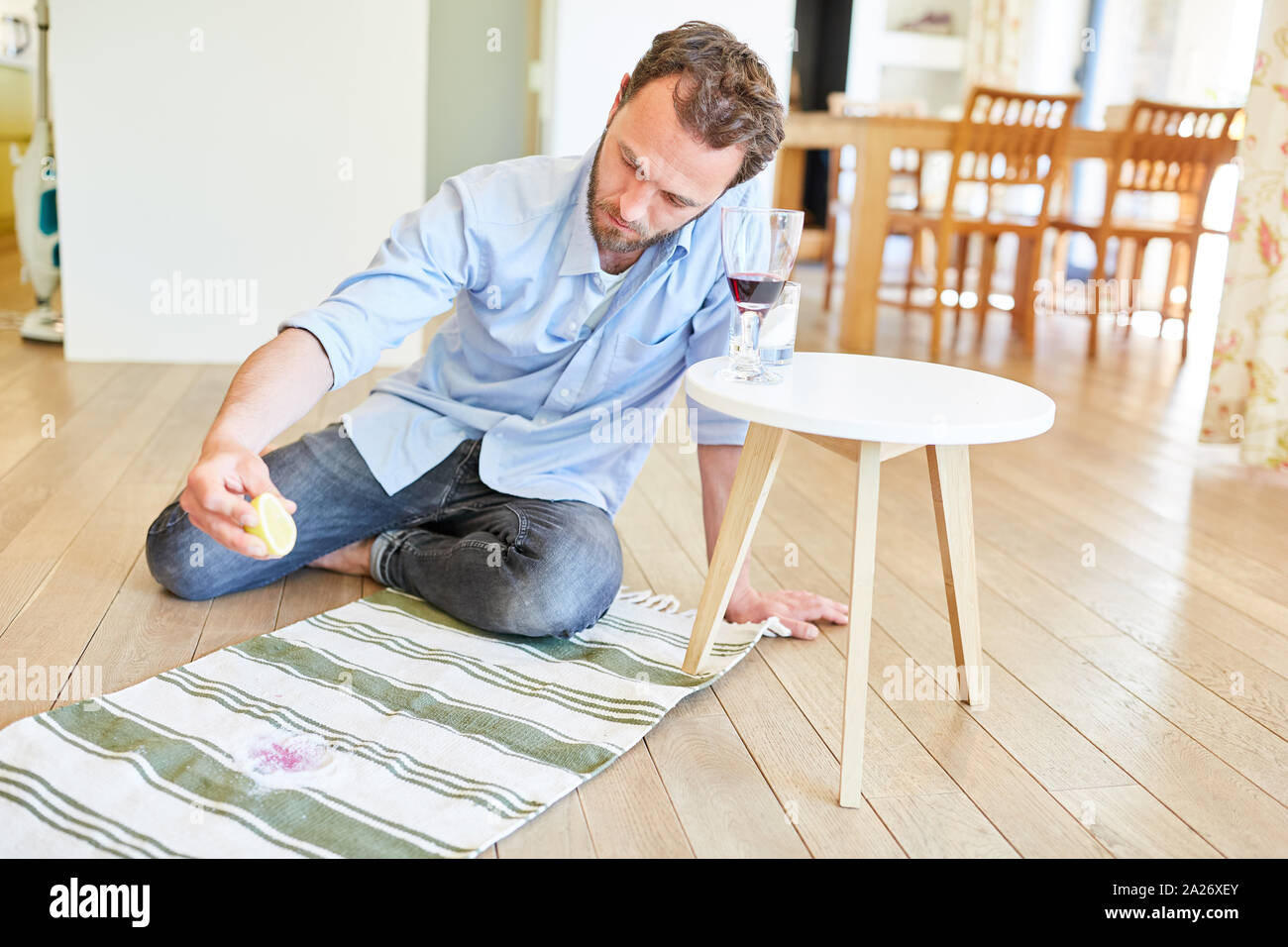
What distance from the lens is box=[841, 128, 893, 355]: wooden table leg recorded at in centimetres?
388

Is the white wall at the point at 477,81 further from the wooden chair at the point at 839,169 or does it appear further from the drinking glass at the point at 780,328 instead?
the drinking glass at the point at 780,328

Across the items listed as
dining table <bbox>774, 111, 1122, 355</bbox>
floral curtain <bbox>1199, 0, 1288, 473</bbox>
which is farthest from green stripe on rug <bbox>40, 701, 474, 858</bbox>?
dining table <bbox>774, 111, 1122, 355</bbox>

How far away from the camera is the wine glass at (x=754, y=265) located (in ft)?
4.07

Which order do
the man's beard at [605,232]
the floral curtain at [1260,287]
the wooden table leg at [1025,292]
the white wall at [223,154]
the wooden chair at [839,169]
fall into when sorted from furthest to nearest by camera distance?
1. the wooden chair at [839,169]
2. the wooden table leg at [1025,292]
3. the white wall at [223,154]
4. the floral curtain at [1260,287]
5. the man's beard at [605,232]

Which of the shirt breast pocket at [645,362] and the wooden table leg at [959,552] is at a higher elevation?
the shirt breast pocket at [645,362]

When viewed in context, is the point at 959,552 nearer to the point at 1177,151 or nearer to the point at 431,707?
the point at 431,707

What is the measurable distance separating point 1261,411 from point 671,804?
1.98 meters

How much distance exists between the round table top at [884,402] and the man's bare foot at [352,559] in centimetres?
64

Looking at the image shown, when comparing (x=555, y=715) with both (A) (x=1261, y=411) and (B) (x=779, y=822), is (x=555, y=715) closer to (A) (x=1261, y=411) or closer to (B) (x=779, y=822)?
(B) (x=779, y=822)

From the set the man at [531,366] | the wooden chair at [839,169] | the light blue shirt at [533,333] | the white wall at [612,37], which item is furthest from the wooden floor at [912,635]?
the wooden chair at [839,169]

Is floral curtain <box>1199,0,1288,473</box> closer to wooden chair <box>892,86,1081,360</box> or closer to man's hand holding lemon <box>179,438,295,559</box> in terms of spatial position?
wooden chair <box>892,86,1081,360</box>

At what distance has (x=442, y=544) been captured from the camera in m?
1.61

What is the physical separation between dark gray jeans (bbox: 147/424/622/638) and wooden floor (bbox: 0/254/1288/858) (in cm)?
6
